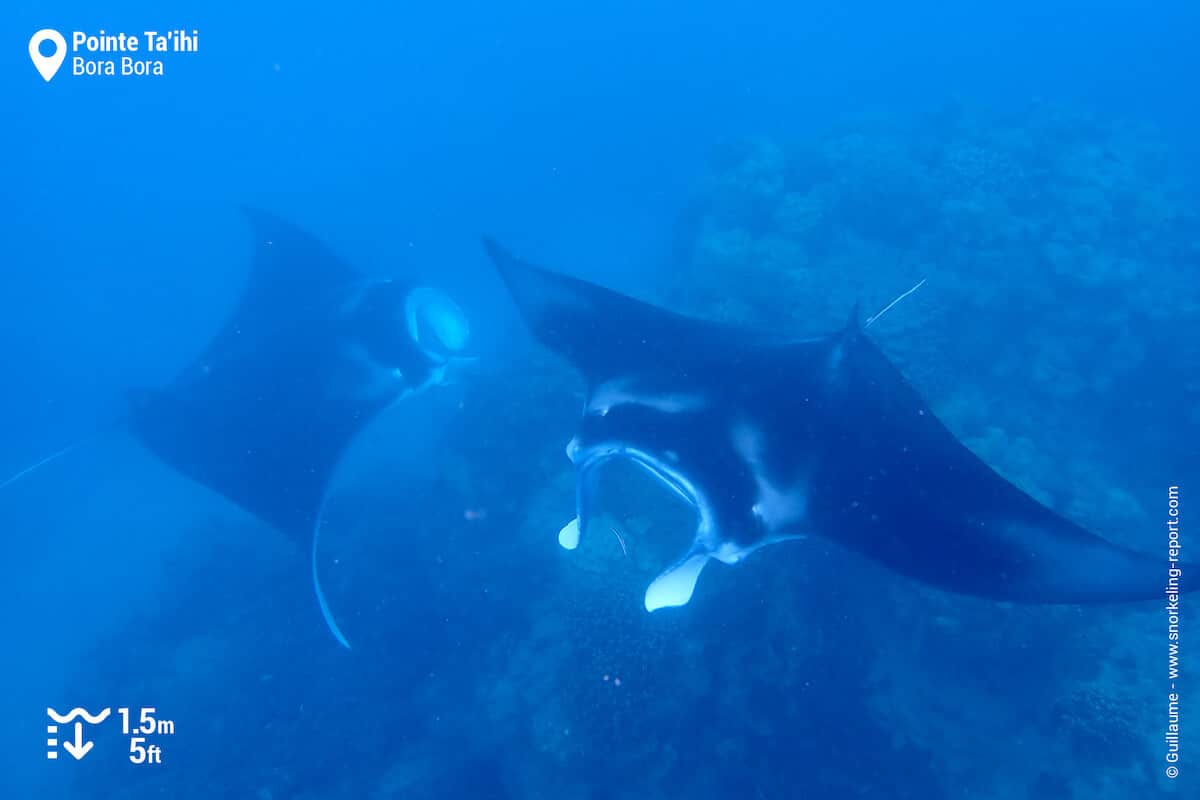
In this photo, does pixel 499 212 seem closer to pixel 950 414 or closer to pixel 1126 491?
pixel 950 414

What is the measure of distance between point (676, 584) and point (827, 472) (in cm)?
99

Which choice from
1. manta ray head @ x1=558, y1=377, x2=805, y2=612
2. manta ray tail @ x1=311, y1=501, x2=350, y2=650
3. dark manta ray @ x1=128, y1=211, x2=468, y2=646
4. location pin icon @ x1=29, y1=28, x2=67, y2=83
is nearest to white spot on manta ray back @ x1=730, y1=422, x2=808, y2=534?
manta ray head @ x1=558, y1=377, x2=805, y2=612

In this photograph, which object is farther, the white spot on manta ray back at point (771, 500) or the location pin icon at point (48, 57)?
the location pin icon at point (48, 57)

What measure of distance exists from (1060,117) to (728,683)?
13.1m

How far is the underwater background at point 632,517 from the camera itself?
511 cm

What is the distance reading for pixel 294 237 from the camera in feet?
27.5

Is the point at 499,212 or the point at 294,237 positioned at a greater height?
the point at 294,237

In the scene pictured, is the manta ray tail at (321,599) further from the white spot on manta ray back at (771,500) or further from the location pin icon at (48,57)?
the location pin icon at (48,57)

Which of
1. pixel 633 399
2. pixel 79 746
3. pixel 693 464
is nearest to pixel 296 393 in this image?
pixel 633 399

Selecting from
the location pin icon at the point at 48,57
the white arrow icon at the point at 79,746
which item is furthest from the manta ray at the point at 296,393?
the location pin icon at the point at 48,57

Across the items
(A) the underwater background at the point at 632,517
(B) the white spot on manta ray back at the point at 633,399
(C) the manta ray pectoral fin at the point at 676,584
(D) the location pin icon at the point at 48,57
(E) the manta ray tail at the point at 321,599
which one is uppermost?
(D) the location pin icon at the point at 48,57

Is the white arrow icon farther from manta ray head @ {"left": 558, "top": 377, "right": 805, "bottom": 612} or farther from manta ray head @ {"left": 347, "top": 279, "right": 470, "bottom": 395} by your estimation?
manta ray head @ {"left": 558, "top": 377, "right": 805, "bottom": 612}

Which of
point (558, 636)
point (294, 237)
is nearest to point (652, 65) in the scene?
point (294, 237)

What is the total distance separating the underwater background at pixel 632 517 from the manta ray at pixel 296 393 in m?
0.80
